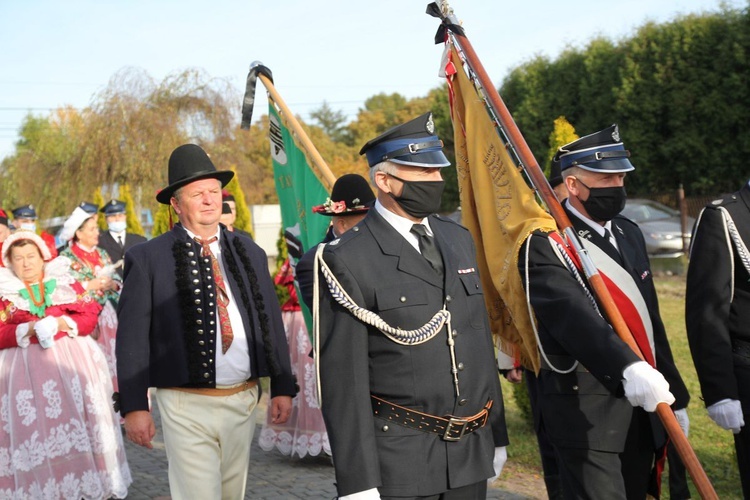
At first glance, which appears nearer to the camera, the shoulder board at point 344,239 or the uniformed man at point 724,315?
the shoulder board at point 344,239

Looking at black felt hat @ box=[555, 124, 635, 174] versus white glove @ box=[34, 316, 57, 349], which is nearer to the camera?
black felt hat @ box=[555, 124, 635, 174]

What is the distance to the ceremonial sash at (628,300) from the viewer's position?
13.3 ft

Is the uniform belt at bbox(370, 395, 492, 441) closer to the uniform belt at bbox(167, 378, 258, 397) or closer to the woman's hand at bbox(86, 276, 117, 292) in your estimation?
the uniform belt at bbox(167, 378, 258, 397)

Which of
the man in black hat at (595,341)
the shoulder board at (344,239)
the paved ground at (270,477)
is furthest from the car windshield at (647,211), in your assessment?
the shoulder board at (344,239)

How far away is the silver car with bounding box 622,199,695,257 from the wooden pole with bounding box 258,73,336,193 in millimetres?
13063

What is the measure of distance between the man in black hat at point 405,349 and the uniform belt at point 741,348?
4.86 ft

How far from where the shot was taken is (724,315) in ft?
13.4

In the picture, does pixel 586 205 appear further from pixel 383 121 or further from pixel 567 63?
pixel 383 121

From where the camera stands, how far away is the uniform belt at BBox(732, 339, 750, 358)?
4.12 metres

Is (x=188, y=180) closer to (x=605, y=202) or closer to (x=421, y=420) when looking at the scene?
(x=421, y=420)

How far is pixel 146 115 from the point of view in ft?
106

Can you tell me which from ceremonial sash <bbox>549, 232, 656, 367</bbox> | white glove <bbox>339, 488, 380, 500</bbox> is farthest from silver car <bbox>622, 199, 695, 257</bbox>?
white glove <bbox>339, 488, 380, 500</bbox>

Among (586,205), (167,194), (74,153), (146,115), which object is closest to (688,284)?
(586,205)

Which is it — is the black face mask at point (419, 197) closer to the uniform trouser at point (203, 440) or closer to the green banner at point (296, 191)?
the uniform trouser at point (203, 440)
